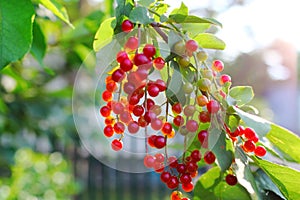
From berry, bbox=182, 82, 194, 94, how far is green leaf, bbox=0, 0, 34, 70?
25 cm

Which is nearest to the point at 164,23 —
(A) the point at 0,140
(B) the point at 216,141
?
(B) the point at 216,141

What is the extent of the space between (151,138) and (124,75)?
0.30ft

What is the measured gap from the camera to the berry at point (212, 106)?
1.97 ft

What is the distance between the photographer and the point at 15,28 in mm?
730

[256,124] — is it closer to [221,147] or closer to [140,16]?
[221,147]

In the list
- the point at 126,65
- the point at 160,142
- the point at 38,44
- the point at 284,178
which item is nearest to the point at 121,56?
the point at 126,65

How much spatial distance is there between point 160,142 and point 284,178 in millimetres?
169

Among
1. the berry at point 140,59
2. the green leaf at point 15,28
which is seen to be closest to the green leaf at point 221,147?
the berry at point 140,59

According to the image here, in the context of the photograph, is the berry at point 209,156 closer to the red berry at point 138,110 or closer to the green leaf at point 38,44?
the red berry at point 138,110

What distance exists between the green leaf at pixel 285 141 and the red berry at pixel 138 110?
192 millimetres

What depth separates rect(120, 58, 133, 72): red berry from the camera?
0.62 metres

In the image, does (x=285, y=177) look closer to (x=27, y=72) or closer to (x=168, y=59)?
(x=168, y=59)

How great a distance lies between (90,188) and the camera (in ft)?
21.0

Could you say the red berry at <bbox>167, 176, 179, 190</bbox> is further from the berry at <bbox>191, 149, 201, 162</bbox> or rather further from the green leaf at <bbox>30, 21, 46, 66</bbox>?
the green leaf at <bbox>30, 21, 46, 66</bbox>
